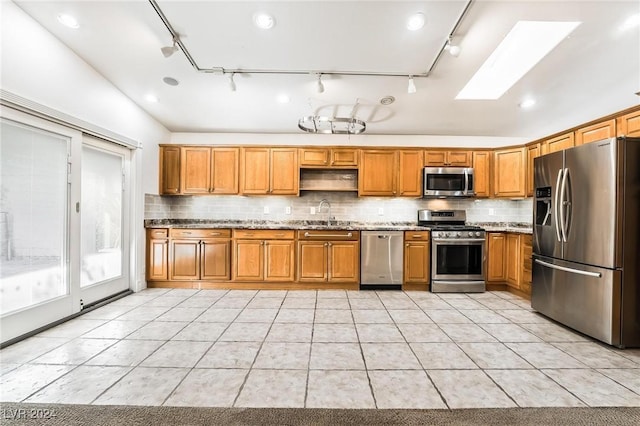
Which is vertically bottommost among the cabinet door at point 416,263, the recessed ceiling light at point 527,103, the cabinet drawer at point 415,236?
the cabinet door at point 416,263

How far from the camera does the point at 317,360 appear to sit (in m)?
2.09

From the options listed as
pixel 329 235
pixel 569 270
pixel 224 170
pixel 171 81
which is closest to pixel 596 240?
pixel 569 270

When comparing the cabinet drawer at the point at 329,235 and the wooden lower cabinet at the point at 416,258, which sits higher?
the cabinet drawer at the point at 329,235

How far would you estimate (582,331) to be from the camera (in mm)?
2527

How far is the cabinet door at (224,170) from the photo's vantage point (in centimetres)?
440

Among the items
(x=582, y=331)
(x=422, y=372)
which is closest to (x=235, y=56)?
(x=422, y=372)

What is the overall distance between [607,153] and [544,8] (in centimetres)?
137

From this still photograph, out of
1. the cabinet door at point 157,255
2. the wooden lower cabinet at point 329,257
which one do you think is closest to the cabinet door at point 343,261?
the wooden lower cabinet at point 329,257

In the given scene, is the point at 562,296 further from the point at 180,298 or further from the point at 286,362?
the point at 180,298

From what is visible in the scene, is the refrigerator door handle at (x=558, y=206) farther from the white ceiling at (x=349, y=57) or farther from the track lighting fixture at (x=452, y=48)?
the track lighting fixture at (x=452, y=48)

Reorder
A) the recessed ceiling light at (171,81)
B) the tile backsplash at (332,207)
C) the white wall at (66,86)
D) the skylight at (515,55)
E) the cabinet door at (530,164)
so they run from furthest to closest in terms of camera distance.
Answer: the tile backsplash at (332,207)
the cabinet door at (530,164)
the recessed ceiling light at (171,81)
the skylight at (515,55)
the white wall at (66,86)

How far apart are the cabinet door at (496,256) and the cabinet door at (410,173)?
1.30m

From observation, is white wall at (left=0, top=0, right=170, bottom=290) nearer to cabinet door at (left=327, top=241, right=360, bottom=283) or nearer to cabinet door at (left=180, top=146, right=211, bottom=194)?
cabinet door at (left=180, top=146, right=211, bottom=194)

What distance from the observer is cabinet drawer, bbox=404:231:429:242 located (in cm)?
408
